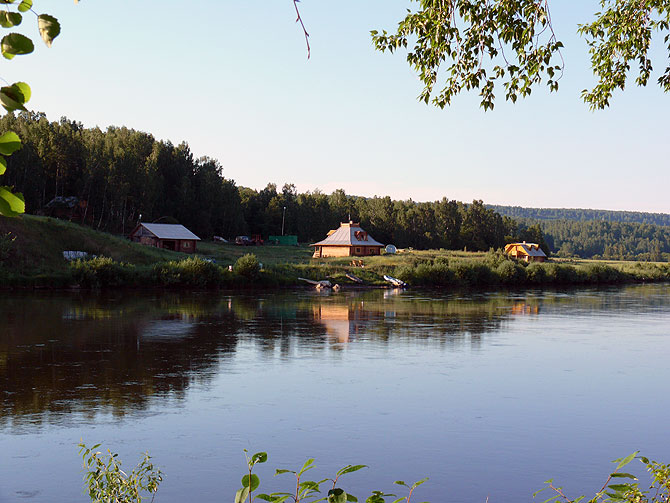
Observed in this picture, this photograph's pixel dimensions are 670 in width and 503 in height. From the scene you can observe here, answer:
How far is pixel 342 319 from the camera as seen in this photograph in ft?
102

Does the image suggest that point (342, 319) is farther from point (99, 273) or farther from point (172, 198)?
point (172, 198)

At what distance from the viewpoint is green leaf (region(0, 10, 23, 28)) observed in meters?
1.84

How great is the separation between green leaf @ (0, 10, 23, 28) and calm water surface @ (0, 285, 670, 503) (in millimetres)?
8321

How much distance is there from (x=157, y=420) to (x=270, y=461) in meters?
3.14

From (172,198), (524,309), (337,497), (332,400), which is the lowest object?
(332,400)

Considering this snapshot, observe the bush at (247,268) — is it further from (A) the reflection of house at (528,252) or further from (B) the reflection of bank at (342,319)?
(A) the reflection of house at (528,252)

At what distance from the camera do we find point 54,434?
11766 millimetres

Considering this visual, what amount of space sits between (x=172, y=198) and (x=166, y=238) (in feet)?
72.8

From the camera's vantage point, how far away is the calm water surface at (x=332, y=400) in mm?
10430

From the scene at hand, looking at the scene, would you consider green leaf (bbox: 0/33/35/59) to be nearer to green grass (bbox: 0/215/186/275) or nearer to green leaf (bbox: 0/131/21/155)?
green leaf (bbox: 0/131/21/155)

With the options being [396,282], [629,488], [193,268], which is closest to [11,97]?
[629,488]

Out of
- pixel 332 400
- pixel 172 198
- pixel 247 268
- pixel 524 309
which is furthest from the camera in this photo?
pixel 172 198

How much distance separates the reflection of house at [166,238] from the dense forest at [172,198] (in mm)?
3430

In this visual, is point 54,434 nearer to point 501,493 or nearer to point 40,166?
point 501,493
